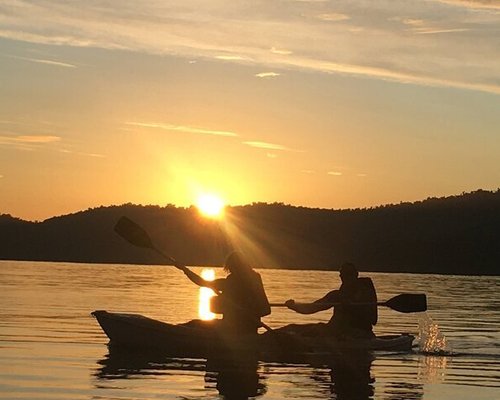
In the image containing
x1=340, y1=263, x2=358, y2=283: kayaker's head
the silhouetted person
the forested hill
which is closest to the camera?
the silhouetted person

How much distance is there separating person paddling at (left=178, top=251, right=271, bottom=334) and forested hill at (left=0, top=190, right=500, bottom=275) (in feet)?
443

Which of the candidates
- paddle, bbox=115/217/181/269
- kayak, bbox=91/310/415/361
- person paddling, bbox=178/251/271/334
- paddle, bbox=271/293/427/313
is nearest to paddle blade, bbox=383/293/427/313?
paddle, bbox=271/293/427/313

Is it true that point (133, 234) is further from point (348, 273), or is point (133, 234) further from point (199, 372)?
point (199, 372)

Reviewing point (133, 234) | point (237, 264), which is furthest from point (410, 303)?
point (133, 234)

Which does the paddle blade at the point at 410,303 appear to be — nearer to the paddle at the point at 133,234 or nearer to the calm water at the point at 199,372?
the calm water at the point at 199,372

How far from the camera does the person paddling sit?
22.0 m

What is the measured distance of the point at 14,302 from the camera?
1518 inches

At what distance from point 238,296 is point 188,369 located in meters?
2.77

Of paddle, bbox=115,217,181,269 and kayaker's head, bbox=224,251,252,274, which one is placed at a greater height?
paddle, bbox=115,217,181,269

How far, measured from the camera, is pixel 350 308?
24062 millimetres

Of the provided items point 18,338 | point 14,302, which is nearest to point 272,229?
point 14,302

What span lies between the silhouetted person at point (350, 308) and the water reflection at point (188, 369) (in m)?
Result: 2.74

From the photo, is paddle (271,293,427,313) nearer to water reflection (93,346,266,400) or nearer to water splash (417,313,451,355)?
water splash (417,313,451,355)

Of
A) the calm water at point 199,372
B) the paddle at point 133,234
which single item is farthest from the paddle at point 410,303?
the paddle at point 133,234
